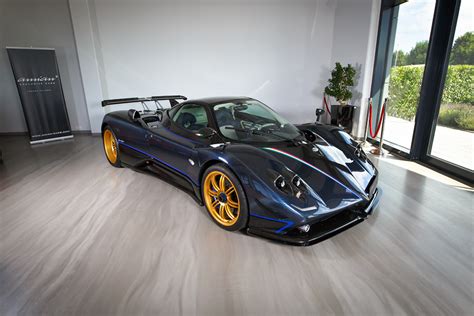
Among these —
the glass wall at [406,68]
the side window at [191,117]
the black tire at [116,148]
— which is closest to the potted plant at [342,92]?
the glass wall at [406,68]

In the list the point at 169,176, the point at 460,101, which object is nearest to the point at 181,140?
the point at 169,176

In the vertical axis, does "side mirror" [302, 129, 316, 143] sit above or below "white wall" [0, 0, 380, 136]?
below

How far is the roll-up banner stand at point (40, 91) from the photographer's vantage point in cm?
526

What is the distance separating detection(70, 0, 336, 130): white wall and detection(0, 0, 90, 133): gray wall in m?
0.41

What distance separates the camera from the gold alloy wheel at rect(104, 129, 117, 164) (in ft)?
12.7

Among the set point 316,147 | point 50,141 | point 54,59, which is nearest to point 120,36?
point 54,59

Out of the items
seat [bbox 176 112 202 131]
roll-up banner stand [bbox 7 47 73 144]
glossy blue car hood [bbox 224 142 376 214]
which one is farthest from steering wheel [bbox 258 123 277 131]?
roll-up banner stand [bbox 7 47 73 144]

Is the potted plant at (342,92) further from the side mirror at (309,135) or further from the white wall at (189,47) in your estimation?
the side mirror at (309,135)

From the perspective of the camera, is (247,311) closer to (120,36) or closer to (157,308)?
(157,308)

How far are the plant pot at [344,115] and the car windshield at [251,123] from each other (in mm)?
2905

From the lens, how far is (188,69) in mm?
5973

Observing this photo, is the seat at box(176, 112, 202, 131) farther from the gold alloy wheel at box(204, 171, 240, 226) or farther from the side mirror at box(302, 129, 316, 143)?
the side mirror at box(302, 129, 316, 143)

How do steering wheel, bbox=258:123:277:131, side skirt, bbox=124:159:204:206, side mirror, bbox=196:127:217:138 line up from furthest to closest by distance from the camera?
steering wheel, bbox=258:123:277:131 → side skirt, bbox=124:159:204:206 → side mirror, bbox=196:127:217:138

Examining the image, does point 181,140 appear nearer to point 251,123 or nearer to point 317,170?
point 251,123
